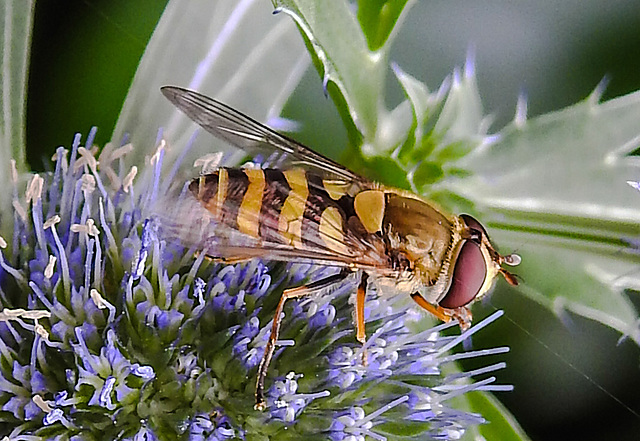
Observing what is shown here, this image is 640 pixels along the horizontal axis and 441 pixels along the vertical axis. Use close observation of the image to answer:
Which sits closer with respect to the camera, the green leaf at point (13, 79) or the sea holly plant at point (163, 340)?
the sea holly plant at point (163, 340)

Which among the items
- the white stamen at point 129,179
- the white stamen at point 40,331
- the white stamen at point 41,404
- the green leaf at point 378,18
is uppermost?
the green leaf at point 378,18

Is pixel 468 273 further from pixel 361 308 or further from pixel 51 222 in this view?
pixel 51 222

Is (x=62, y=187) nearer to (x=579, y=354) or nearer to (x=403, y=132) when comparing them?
(x=403, y=132)

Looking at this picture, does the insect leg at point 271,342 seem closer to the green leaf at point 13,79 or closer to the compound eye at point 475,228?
the compound eye at point 475,228

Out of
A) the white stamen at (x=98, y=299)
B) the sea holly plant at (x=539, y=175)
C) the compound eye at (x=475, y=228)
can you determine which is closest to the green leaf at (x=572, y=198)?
the sea holly plant at (x=539, y=175)

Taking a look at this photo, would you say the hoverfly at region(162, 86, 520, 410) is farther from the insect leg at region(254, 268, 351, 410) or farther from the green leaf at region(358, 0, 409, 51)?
the green leaf at region(358, 0, 409, 51)
